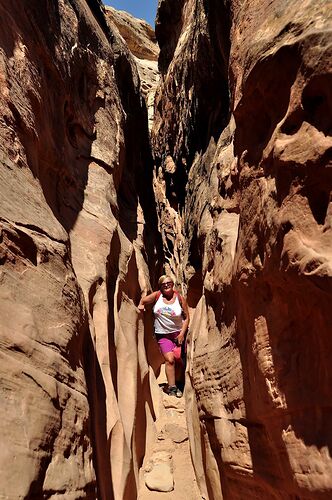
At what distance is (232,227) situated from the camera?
15.8 ft

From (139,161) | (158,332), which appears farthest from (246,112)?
(139,161)

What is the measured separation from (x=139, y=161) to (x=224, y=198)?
458 cm

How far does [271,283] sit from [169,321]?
10.2 ft

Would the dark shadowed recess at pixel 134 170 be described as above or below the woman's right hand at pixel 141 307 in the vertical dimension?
above

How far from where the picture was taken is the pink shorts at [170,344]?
20.0ft

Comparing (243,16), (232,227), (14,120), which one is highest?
(243,16)

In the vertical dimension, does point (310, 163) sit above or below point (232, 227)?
below

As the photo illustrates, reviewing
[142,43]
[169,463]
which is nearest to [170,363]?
[169,463]

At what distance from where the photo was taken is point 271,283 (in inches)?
123

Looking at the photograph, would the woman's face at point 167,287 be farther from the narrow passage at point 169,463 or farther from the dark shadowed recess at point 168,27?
A: the dark shadowed recess at point 168,27

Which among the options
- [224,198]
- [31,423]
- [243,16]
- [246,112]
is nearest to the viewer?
[31,423]

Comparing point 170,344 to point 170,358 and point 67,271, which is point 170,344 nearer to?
point 170,358

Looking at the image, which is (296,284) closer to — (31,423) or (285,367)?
(285,367)

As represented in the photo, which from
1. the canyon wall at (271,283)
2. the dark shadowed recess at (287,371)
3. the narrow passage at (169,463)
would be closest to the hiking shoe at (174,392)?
the narrow passage at (169,463)
